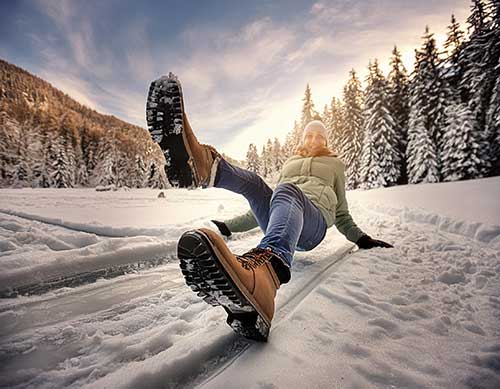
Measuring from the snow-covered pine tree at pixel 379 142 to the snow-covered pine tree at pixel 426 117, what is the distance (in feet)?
3.60

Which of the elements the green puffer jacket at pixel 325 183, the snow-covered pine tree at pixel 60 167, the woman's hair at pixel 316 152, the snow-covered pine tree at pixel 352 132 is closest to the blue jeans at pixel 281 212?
the green puffer jacket at pixel 325 183

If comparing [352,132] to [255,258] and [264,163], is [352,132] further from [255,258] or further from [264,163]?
[264,163]

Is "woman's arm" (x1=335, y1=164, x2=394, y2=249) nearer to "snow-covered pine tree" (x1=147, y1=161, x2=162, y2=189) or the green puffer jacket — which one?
the green puffer jacket

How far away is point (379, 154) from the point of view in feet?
58.3

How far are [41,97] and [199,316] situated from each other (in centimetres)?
6890

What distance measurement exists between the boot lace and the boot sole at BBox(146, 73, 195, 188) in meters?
0.62

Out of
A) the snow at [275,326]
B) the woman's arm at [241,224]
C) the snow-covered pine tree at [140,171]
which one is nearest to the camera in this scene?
the snow at [275,326]

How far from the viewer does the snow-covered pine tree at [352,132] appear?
21.1 m

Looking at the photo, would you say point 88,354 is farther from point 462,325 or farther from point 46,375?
point 462,325

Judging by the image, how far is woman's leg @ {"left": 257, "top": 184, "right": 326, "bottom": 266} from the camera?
126 cm

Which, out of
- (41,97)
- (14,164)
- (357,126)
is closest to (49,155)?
(14,164)

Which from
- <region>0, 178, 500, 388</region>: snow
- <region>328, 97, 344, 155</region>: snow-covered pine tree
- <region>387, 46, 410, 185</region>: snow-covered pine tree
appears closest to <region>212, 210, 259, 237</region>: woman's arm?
<region>0, 178, 500, 388</region>: snow

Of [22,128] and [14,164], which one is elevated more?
[22,128]

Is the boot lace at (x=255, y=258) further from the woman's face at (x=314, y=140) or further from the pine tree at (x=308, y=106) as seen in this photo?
the pine tree at (x=308, y=106)
